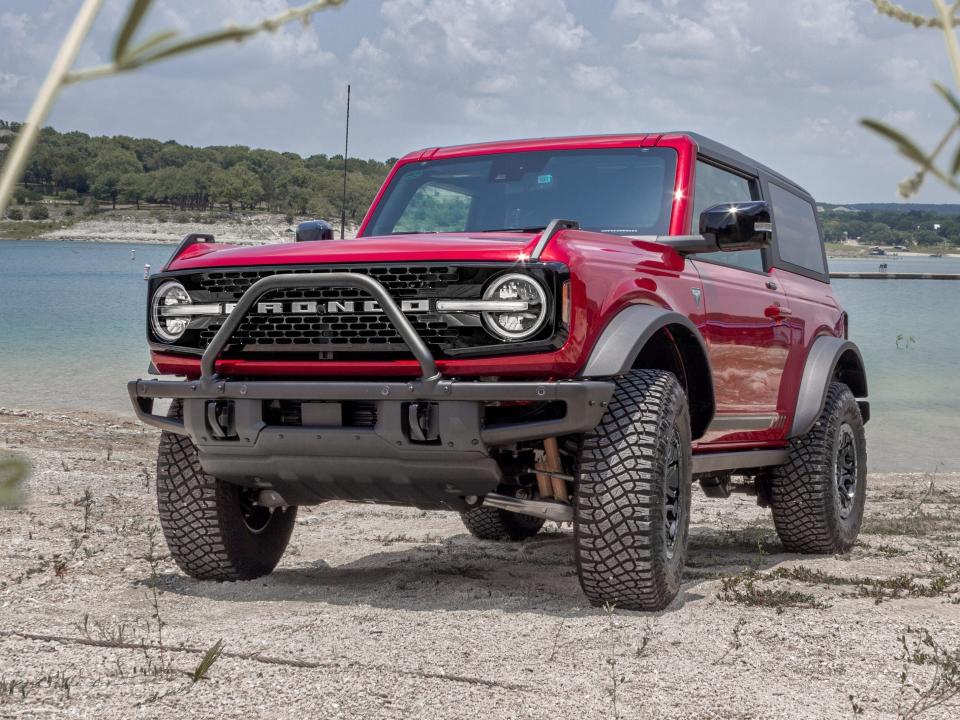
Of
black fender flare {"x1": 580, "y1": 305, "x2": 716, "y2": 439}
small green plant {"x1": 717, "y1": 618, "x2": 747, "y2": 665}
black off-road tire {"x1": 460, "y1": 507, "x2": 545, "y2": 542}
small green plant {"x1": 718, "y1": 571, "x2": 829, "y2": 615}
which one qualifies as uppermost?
black fender flare {"x1": 580, "y1": 305, "x2": 716, "y2": 439}

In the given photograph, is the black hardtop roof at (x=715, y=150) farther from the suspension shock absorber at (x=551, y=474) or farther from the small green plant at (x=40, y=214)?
the small green plant at (x=40, y=214)

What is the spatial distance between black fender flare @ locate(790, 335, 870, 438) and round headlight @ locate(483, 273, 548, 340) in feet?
8.47

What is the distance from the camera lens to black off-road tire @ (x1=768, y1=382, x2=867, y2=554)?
22.0 feet

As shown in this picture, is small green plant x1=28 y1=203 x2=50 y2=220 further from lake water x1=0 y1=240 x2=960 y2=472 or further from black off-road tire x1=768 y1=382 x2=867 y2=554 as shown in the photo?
black off-road tire x1=768 y1=382 x2=867 y2=554

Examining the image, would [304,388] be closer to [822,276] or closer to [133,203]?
[822,276]

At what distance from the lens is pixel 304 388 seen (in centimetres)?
457

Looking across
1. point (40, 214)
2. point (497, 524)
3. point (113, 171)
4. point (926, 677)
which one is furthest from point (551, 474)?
point (40, 214)

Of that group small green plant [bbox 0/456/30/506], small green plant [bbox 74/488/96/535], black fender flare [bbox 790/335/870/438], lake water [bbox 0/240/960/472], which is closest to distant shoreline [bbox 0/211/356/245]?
lake water [bbox 0/240/960/472]

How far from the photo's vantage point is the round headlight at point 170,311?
16.7 feet

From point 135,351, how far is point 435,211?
2624 cm

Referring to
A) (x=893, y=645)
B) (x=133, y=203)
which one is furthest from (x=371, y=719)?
(x=133, y=203)

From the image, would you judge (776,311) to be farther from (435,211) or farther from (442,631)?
(442,631)

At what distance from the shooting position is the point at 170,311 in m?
5.11

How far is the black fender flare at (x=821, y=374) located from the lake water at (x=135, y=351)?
10.4 meters
